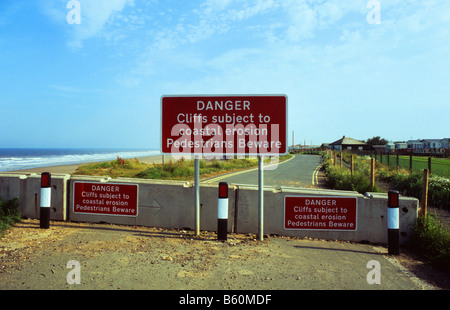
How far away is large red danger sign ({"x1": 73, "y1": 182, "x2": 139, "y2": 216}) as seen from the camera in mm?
6215

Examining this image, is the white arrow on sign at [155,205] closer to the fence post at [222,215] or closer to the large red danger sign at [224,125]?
the large red danger sign at [224,125]

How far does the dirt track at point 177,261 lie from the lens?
143 inches

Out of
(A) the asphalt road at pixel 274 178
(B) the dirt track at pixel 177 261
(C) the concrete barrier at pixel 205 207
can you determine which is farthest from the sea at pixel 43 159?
(B) the dirt track at pixel 177 261

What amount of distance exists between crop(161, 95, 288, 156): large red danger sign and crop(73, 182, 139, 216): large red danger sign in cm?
133

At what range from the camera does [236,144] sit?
226 inches

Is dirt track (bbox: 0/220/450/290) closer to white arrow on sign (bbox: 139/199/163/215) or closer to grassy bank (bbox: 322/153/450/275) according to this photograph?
white arrow on sign (bbox: 139/199/163/215)

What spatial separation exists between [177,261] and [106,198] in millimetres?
2755

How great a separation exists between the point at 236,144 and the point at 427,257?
3.79 meters

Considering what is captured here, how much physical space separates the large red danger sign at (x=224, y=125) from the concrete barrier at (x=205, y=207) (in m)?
0.90

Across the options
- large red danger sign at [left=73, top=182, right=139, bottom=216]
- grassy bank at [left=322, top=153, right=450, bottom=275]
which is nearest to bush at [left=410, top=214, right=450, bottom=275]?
grassy bank at [left=322, top=153, right=450, bottom=275]

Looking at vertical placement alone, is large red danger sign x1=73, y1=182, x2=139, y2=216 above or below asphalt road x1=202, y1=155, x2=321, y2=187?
above

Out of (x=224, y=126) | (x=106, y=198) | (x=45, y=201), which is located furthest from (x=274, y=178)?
(x=45, y=201)
